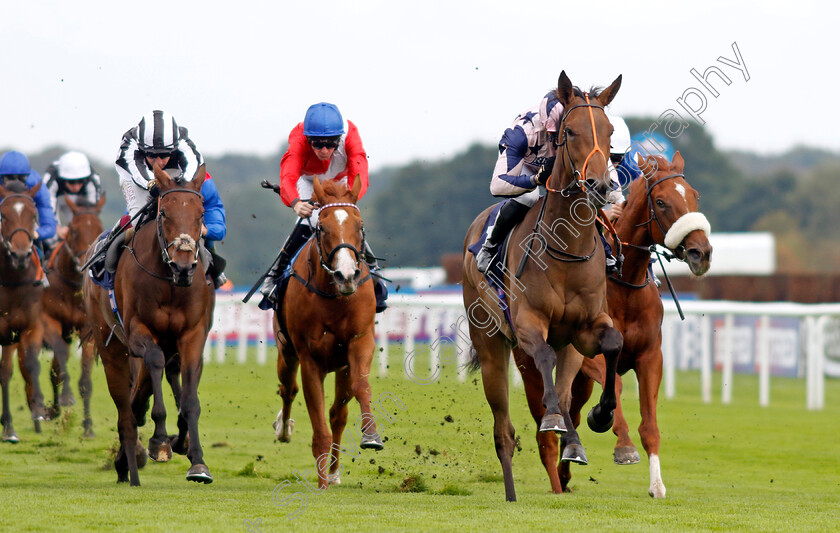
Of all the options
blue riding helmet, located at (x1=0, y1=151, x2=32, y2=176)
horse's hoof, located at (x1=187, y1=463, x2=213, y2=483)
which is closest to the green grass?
horse's hoof, located at (x1=187, y1=463, x2=213, y2=483)

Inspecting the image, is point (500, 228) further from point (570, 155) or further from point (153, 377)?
point (153, 377)

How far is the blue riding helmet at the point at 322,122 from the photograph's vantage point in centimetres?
767

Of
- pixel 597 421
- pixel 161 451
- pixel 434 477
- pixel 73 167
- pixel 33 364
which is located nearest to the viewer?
pixel 597 421

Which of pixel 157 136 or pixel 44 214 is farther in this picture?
pixel 44 214

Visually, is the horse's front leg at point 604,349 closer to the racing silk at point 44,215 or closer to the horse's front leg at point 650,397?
the horse's front leg at point 650,397

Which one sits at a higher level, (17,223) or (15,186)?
(15,186)

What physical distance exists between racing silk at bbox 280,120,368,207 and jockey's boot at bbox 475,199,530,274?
1.00 meters

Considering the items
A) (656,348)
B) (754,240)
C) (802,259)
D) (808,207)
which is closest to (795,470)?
(656,348)

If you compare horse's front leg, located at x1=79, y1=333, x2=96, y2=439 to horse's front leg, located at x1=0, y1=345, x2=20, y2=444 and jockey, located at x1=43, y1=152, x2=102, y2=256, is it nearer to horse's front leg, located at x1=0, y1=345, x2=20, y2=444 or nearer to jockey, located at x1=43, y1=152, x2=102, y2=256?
horse's front leg, located at x1=0, y1=345, x2=20, y2=444

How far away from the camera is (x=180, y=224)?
22.1 feet

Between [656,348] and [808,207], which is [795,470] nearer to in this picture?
[656,348]

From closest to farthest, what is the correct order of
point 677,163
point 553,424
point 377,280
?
1. point 553,424
2. point 677,163
3. point 377,280

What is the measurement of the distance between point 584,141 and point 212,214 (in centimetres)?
290

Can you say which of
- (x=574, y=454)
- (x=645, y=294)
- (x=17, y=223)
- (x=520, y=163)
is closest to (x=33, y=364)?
(x=17, y=223)
